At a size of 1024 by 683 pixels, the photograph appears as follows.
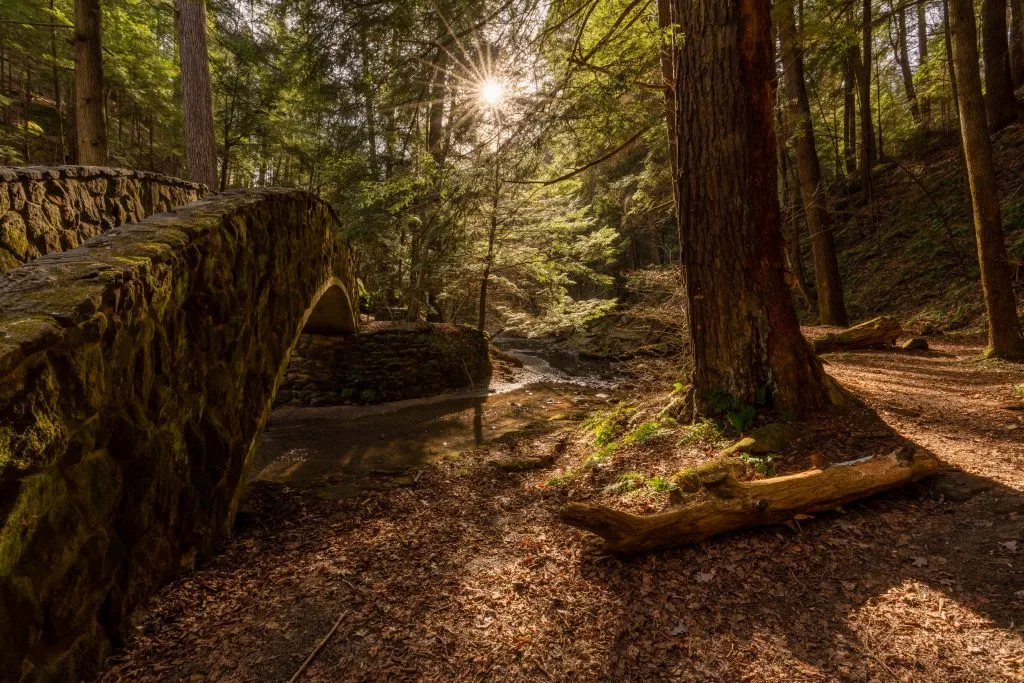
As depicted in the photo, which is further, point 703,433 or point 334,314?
point 334,314

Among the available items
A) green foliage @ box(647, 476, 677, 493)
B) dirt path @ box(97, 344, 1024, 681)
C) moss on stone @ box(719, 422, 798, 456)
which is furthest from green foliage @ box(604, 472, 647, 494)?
moss on stone @ box(719, 422, 798, 456)

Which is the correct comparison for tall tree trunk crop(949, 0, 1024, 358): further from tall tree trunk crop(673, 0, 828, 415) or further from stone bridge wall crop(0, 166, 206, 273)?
stone bridge wall crop(0, 166, 206, 273)

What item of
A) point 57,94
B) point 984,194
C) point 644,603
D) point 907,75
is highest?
point 907,75

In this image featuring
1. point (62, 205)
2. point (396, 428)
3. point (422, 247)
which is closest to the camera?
point (62, 205)

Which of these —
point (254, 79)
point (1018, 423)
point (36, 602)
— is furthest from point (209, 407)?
point (254, 79)

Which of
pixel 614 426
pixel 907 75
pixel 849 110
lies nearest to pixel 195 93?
pixel 614 426

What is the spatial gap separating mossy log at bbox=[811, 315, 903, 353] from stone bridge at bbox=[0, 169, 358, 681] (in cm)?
953

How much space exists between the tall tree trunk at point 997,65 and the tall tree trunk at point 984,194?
7.89 metres

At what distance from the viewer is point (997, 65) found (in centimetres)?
1257

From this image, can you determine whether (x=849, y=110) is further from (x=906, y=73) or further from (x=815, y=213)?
(x=815, y=213)

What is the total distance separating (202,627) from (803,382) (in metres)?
4.62

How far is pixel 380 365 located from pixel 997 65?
18221 mm

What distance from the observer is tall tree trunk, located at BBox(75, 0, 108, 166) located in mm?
6715

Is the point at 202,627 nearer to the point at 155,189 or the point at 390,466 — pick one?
the point at 390,466
